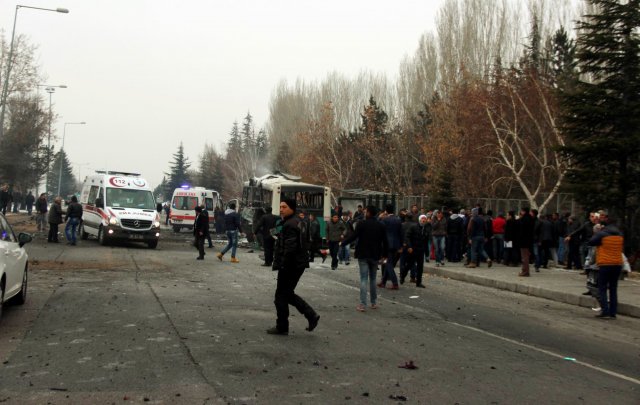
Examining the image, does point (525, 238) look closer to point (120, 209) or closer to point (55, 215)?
point (120, 209)

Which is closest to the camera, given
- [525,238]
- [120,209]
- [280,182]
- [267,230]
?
[525,238]

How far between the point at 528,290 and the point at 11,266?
11.1 m

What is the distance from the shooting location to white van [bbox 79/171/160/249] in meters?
23.6

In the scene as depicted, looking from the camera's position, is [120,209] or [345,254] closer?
[345,254]

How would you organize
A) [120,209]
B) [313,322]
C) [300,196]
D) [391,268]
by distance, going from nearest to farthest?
1. [313,322]
2. [391,268]
3. [120,209]
4. [300,196]

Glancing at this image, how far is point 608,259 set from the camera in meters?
11.4

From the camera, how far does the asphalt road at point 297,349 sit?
5.75m

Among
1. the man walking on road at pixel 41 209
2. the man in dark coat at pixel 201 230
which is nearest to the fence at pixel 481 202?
the man in dark coat at pixel 201 230

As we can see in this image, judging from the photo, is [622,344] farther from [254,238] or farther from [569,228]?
[254,238]

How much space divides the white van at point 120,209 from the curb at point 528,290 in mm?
10290

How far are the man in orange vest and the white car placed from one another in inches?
359

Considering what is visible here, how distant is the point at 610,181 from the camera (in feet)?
63.0

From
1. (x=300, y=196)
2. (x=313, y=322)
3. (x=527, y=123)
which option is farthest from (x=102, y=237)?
(x=527, y=123)

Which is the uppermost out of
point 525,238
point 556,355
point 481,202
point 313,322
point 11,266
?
point 481,202
